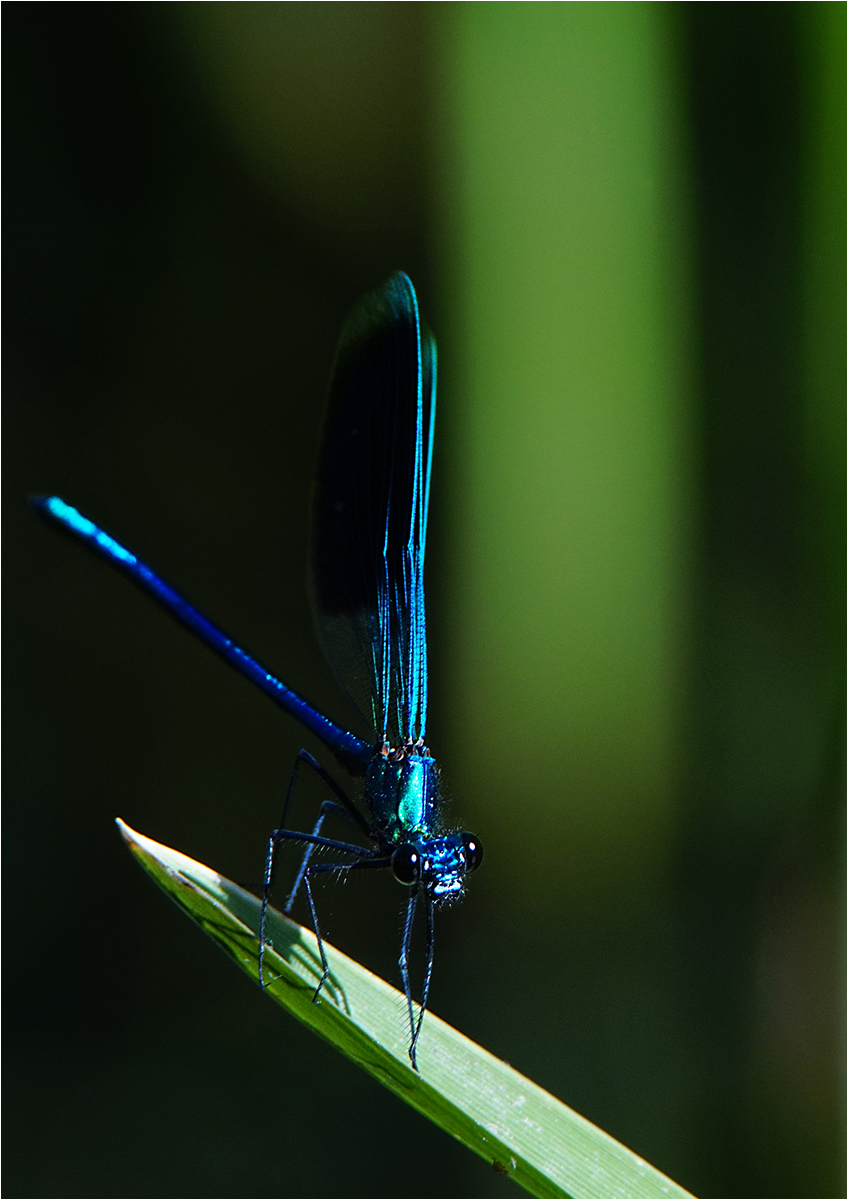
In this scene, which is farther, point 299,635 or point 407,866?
point 299,635

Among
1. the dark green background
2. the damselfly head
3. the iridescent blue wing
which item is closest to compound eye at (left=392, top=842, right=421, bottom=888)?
the damselfly head

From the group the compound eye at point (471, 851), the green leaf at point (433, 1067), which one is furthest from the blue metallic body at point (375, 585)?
the green leaf at point (433, 1067)

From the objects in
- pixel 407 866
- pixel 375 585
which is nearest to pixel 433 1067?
pixel 407 866

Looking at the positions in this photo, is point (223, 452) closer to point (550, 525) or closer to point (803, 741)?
point (550, 525)

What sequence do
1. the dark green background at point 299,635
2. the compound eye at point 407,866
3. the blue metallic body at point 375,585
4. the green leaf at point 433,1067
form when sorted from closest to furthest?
the green leaf at point 433,1067, the compound eye at point 407,866, the blue metallic body at point 375,585, the dark green background at point 299,635

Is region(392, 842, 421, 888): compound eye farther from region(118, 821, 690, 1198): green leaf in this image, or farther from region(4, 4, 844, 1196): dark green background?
region(4, 4, 844, 1196): dark green background

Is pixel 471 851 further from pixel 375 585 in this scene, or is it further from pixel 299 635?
pixel 299 635

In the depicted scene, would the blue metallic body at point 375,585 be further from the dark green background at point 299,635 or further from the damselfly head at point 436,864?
the dark green background at point 299,635

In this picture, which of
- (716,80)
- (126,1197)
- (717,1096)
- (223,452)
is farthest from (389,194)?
(126,1197)
